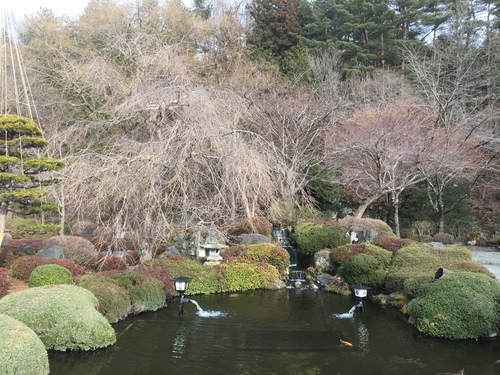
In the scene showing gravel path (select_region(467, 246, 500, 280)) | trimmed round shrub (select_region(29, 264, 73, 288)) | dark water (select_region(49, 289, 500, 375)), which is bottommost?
gravel path (select_region(467, 246, 500, 280))

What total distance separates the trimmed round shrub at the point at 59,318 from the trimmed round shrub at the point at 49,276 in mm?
1404

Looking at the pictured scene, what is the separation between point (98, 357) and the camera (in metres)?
5.71

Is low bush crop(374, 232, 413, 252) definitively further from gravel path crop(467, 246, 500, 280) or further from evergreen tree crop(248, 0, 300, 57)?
evergreen tree crop(248, 0, 300, 57)

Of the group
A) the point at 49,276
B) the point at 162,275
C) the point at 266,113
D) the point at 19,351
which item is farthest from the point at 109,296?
the point at 266,113

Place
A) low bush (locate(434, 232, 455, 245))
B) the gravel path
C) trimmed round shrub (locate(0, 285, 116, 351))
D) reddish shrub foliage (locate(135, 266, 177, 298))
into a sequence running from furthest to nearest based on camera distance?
low bush (locate(434, 232, 455, 245)) < the gravel path < reddish shrub foliage (locate(135, 266, 177, 298)) < trimmed round shrub (locate(0, 285, 116, 351))

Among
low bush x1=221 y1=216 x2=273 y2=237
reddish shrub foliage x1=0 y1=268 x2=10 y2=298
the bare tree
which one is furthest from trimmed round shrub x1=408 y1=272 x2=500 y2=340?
the bare tree

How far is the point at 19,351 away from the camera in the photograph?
4.39 metres

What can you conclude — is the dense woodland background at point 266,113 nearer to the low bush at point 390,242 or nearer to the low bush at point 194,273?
the low bush at point 194,273

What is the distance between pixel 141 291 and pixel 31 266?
2588mm

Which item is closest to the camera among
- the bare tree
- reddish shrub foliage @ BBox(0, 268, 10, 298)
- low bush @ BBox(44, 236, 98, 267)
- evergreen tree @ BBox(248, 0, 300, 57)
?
reddish shrub foliage @ BBox(0, 268, 10, 298)

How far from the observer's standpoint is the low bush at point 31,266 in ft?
27.9

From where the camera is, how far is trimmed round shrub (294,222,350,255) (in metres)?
12.6

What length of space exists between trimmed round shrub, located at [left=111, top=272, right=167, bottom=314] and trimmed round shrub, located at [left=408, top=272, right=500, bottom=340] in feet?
15.3

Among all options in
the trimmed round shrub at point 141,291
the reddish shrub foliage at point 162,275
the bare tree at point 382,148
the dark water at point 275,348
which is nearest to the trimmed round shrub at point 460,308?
the dark water at point 275,348
